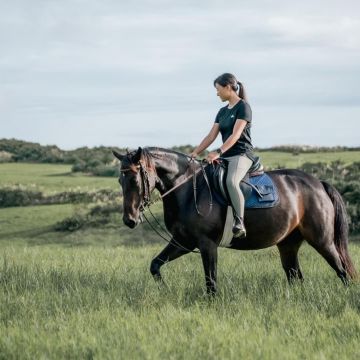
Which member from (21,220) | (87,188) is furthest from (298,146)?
(21,220)

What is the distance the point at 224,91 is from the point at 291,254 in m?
2.86

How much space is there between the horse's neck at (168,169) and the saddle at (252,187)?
0.42 m

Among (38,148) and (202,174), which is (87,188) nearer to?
(38,148)

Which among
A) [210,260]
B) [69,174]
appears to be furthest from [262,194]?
[69,174]

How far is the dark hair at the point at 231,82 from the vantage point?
32.1 feet

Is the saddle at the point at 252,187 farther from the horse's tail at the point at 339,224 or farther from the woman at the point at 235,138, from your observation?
the horse's tail at the point at 339,224

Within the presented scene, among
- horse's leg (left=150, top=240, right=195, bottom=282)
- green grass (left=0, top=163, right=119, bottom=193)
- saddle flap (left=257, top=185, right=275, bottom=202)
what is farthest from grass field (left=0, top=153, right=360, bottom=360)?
green grass (left=0, top=163, right=119, bottom=193)

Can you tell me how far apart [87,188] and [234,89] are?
75.7 feet

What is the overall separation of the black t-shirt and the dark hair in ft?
0.64

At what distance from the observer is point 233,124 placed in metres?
9.78

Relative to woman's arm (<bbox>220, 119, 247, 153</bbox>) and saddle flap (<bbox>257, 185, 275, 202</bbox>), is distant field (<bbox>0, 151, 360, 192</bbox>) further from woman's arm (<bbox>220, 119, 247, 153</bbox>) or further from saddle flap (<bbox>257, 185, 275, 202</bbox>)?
woman's arm (<bbox>220, 119, 247, 153</bbox>)

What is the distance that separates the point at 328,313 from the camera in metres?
8.69

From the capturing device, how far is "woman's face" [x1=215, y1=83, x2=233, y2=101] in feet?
32.1

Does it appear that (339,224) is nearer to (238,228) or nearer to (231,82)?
(238,228)
